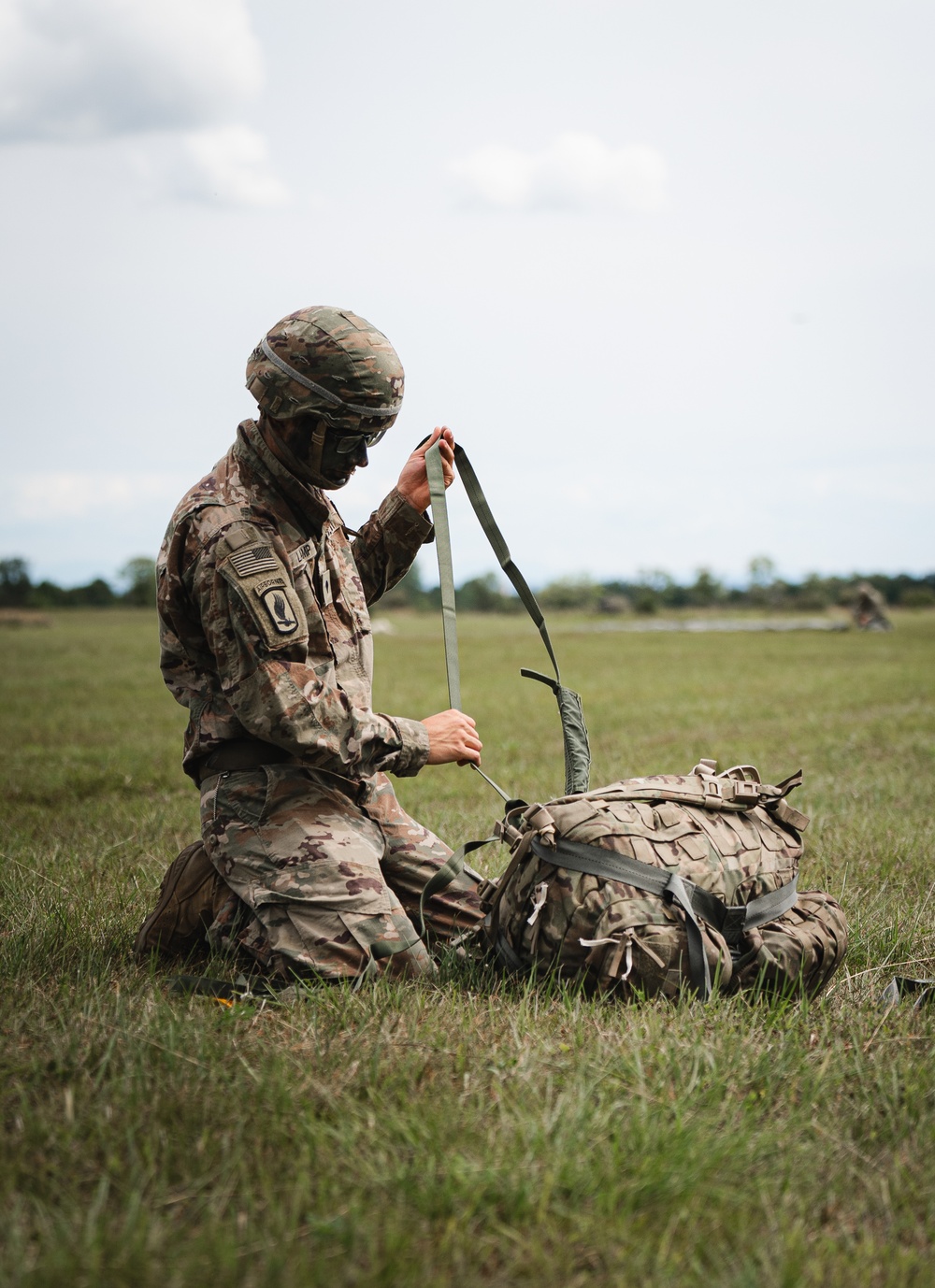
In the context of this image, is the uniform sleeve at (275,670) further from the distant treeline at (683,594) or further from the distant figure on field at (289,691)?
the distant treeline at (683,594)

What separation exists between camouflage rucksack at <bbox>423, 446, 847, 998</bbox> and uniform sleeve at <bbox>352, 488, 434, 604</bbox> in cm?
77

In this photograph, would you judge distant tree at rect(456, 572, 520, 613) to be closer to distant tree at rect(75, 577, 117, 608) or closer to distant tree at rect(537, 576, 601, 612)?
distant tree at rect(537, 576, 601, 612)

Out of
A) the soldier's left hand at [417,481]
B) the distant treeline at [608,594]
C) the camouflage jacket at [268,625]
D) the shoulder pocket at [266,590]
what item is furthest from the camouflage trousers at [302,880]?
the distant treeline at [608,594]

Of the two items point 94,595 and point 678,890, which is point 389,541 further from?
point 94,595

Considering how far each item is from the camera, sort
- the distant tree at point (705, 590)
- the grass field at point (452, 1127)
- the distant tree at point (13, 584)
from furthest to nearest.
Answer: the distant tree at point (705, 590), the distant tree at point (13, 584), the grass field at point (452, 1127)

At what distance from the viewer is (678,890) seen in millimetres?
3260

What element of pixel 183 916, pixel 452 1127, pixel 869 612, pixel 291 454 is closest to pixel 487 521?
pixel 291 454

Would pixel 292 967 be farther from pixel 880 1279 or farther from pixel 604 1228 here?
pixel 880 1279

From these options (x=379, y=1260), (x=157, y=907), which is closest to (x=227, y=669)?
(x=157, y=907)

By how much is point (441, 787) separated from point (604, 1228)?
6.14m

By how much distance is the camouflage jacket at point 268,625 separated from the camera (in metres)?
3.48

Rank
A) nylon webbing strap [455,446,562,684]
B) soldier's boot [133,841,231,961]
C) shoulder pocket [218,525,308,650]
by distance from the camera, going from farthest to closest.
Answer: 1. nylon webbing strap [455,446,562,684]
2. soldier's boot [133,841,231,961]
3. shoulder pocket [218,525,308,650]

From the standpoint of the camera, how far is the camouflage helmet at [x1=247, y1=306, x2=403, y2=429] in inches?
141

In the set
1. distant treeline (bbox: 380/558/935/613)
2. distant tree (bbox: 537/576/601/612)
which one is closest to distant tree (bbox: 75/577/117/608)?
distant treeline (bbox: 380/558/935/613)
